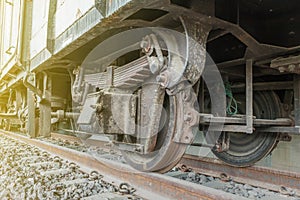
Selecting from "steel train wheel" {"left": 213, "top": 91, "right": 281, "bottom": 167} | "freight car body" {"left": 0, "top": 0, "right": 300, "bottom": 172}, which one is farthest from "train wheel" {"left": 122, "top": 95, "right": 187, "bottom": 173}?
"steel train wheel" {"left": 213, "top": 91, "right": 281, "bottom": 167}

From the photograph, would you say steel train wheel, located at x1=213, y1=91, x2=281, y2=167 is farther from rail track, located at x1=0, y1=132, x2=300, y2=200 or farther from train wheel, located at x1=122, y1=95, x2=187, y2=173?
train wheel, located at x1=122, y1=95, x2=187, y2=173

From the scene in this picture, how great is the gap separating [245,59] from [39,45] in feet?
→ 10.5

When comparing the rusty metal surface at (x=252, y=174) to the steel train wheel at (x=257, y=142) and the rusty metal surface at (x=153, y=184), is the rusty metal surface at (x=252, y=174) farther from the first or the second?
the rusty metal surface at (x=153, y=184)

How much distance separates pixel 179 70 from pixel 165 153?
0.61 meters

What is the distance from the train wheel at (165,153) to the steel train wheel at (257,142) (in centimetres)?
96

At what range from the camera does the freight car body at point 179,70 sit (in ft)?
6.26

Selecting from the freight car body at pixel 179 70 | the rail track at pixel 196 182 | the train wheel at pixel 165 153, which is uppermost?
the freight car body at pixel 179 70

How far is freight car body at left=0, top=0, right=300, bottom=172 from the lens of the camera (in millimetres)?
1909

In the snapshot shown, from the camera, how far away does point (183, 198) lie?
1820 millimetres

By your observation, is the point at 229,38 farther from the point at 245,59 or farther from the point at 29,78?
the point at 29,78

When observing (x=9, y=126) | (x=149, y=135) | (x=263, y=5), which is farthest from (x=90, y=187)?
(x=9, y=126)

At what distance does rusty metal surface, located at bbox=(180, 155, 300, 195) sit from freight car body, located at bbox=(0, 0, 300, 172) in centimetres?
14

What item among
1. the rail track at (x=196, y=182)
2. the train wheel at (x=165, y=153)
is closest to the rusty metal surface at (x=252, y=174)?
the rail track at (x=196, y=182)

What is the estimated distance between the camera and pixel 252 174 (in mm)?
2594
